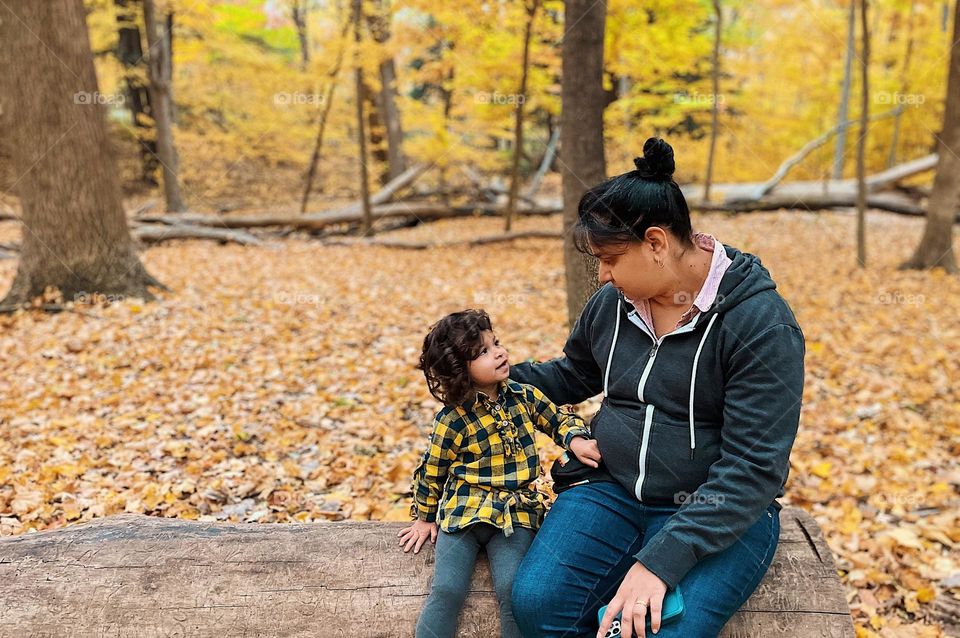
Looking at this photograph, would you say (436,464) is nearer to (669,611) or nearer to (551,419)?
(551,419)

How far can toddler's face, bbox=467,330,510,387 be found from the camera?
6.64 ft

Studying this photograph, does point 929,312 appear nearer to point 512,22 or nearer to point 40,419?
point 512,22

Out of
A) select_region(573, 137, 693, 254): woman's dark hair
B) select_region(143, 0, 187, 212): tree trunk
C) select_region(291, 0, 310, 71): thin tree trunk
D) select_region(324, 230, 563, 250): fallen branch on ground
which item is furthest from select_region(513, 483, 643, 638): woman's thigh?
select_region(291, 0, 310, 71): thin tree trunk

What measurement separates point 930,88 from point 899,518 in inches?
627

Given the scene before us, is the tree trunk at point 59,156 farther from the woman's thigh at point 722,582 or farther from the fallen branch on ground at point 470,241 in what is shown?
the woman's thigh at point 722,582

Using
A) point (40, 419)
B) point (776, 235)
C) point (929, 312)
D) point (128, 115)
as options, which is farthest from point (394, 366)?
point (128, 115)

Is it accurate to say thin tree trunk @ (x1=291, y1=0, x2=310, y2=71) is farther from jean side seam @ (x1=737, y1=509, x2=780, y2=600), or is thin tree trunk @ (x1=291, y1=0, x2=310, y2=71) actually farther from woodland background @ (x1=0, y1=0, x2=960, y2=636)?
jean side seam @ (x1=737, y1=509, x2=780, y2=600)

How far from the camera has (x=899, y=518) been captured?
3.52 m

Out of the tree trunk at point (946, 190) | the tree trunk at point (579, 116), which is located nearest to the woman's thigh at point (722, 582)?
the tree trunk at point (579, 116)

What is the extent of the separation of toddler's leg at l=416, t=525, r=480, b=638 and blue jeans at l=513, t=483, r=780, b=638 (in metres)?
0.16

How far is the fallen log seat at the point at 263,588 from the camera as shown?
6.21 feet

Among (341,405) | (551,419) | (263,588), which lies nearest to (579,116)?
(341,405)

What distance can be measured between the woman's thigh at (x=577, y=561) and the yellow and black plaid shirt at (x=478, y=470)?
0.39 ft

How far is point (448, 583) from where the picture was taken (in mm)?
1873
